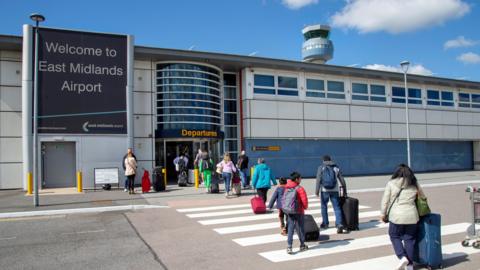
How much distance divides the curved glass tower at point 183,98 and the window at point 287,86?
197 inches

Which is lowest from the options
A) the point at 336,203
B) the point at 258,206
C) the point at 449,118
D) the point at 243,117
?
the point at 258,206

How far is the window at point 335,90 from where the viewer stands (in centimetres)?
2616

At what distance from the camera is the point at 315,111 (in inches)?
997

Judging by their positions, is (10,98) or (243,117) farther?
(243,117)

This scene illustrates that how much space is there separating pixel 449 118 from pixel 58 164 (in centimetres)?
2869

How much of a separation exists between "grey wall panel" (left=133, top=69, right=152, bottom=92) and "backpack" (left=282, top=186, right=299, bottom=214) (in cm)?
1542

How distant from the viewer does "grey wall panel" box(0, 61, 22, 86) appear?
1880cm

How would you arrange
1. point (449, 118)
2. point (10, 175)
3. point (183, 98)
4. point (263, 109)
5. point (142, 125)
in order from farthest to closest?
point (449, 118)
point (263, 109)
point (183, 98)
point (142, 125)
point (10, 175)

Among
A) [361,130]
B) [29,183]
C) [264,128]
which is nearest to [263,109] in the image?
[264,128]

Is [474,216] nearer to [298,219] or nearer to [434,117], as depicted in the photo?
[298,219]

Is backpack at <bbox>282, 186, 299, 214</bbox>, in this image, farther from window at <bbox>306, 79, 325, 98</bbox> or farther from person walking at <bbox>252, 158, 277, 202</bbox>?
window at <bbox>306, 79, 325, 98</bbox>

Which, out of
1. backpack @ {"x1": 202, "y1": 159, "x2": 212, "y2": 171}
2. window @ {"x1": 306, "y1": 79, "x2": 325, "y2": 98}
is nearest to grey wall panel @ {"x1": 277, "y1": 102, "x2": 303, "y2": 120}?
window @ {"x1": 306, "y1": 79, "x2": 325, "y2": 98}

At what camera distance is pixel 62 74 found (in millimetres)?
18547

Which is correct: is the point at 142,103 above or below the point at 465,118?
above
